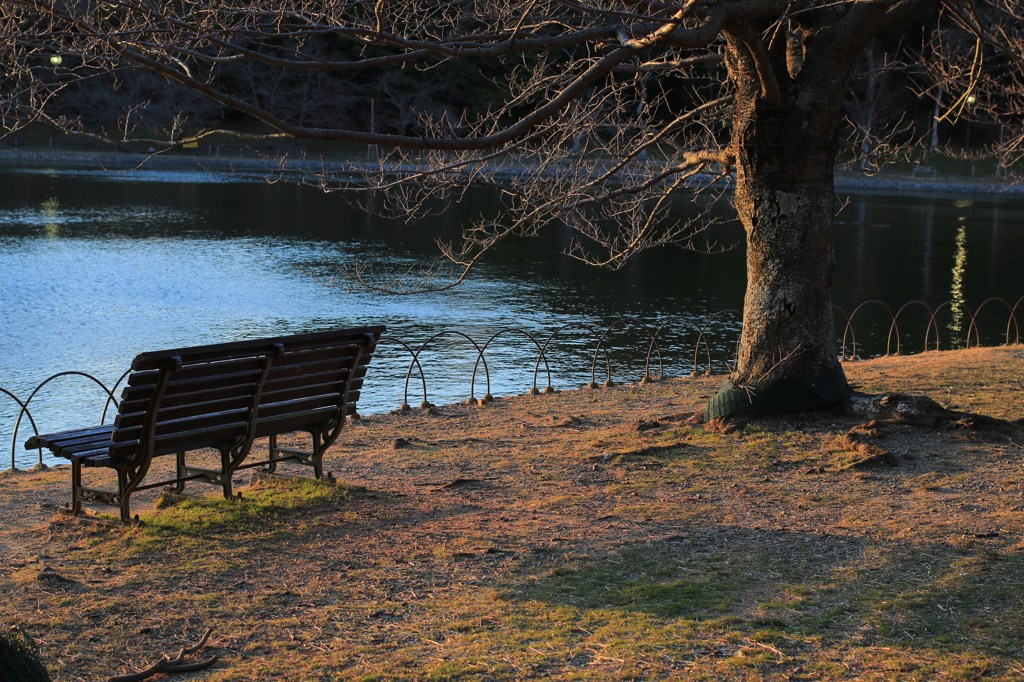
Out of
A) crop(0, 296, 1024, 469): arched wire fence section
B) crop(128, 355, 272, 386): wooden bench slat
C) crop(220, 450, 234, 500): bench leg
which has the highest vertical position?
crop(128, 355, 272, 386): wooden bench slat

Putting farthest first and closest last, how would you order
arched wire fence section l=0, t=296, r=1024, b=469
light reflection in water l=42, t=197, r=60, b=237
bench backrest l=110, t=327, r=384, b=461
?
light reflection in water l=42, t=197, r=60, b=237 < arched wire fence section l=0, t=296, r=1024, b=469 < bench backrest l=110, t=327, r=384, b=461

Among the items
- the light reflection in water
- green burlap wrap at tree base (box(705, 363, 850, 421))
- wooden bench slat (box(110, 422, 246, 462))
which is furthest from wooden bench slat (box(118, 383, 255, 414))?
the light reflection in water

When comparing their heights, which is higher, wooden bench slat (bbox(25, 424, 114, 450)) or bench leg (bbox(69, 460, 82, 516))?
wooden bench slat (bbox(25, 424, 114, 450))

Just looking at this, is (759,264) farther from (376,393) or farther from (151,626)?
(376,393)

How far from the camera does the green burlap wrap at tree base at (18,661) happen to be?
119 inches

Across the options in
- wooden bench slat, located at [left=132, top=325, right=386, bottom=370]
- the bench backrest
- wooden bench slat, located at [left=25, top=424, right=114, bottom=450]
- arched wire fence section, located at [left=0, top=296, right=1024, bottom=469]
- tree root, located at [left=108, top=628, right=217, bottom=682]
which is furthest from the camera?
arched wire fence section, located at [left=0, top=296, right=1024, bottom=469]

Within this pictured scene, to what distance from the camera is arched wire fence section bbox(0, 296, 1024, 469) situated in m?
13.6

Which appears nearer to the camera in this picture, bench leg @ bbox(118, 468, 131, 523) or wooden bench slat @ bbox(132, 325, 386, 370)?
wooden bench slat @ bbox(132, 325, 386, 370)

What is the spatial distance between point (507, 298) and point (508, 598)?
17.8 meters

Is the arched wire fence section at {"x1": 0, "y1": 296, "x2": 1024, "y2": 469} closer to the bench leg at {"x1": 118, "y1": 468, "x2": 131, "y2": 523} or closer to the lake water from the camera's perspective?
the lake water

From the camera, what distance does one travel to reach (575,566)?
17.1 feet

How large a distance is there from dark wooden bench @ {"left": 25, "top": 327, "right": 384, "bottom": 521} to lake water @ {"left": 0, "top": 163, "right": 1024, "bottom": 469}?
286cm

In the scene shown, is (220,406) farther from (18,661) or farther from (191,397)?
(18,661)

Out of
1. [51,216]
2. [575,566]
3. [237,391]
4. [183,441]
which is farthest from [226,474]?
[51,216]
